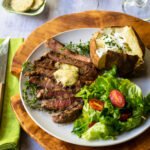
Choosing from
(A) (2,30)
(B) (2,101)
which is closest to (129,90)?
(B) (2,101)

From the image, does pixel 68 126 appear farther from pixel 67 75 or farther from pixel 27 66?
pixel 27 66

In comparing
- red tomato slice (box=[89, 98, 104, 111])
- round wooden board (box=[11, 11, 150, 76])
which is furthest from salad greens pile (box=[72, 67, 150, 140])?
round wooden board (box=[11, 11, 150, 76])

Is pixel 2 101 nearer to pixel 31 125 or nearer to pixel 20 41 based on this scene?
pixel 31 125

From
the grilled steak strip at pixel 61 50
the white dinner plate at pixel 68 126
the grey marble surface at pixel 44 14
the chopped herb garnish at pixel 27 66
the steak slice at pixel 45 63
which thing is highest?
the grey marble surface at pixel 44 14

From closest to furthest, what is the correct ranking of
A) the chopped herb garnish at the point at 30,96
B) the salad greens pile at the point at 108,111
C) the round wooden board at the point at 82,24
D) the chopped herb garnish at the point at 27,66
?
1. the salad greens pile at the point at 108,111
2. the chopped herb garnish at the point at 30,96
3. the chopped herb garnish at the point at 27,66
4. the round wooden board at the point at 82,24

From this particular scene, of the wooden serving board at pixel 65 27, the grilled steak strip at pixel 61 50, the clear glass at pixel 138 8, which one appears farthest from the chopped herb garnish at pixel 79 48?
the clear glass at pixel 138 8

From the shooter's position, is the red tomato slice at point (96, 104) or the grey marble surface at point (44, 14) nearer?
the red tomato slice at point (96, 104)

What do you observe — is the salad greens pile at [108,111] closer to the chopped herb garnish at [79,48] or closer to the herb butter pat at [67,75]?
the herb butter pat at [67,75]

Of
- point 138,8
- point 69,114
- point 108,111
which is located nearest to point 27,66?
point 69,114
